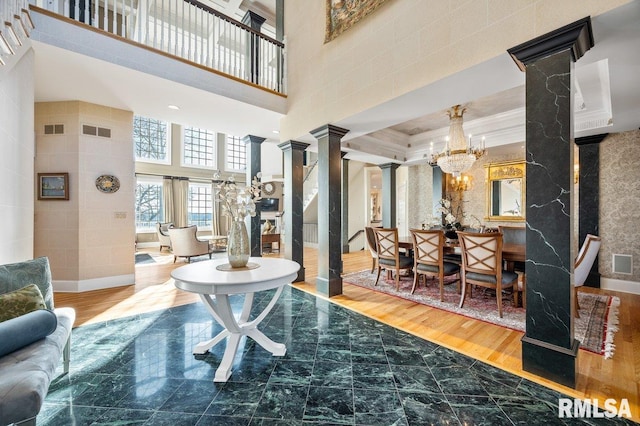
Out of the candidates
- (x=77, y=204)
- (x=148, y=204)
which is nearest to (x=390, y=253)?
(x=77, y=204)

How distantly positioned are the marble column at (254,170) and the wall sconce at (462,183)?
15.1 feet

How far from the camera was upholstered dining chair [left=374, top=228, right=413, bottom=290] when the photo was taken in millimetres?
4078

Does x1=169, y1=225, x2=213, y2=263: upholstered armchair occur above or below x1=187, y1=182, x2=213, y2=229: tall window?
below

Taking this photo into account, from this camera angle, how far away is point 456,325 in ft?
9.43

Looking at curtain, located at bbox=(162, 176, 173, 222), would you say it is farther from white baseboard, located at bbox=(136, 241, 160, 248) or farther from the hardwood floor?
the hardwood floor

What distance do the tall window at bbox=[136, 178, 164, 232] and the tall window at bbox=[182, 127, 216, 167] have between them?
4.49ft

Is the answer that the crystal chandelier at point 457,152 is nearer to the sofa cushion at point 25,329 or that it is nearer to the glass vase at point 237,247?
the glass vase at point 237,247

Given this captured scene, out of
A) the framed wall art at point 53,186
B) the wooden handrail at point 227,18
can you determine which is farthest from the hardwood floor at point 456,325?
the wooden handrail at point 227,18

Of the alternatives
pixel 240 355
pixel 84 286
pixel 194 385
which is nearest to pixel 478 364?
pixel 240 355

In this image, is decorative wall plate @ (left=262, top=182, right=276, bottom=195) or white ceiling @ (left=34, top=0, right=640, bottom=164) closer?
white ceiling @ (left=34, top=0, right=640, bottom=164)

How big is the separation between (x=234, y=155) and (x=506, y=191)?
9.77 metres

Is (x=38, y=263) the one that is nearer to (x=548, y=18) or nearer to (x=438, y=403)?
(x=438, y=403)

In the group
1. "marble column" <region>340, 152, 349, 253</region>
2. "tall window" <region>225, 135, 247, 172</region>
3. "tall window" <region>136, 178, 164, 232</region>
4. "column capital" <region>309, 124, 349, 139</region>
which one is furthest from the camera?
"tall window" <region>225, 135, 247, 172</region>

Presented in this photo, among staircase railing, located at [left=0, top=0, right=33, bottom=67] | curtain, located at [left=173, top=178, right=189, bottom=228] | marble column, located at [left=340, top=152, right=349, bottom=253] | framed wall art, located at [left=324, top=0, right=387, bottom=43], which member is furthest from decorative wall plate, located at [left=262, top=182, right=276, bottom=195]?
staircase railing, located at [left=0, top=0, right=33, bottom=67]
